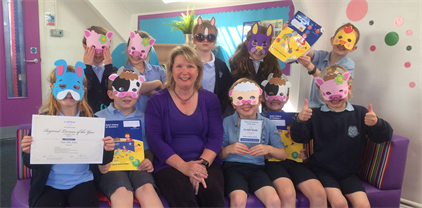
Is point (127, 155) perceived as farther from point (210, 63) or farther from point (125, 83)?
point (210, 63)

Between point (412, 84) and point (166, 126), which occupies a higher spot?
point (412, 84)

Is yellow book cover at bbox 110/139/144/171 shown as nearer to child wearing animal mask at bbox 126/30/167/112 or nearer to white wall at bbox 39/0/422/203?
child wearing animal mask at bbox 126/30/167/112

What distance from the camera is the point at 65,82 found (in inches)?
59.0

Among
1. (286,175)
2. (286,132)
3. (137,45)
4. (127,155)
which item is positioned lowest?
(286,175)

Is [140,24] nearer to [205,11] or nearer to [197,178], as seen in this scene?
[205,11]

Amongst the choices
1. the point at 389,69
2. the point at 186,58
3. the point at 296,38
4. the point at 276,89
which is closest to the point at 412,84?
the point at 389,69

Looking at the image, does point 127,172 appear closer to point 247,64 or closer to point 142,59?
point 142,59

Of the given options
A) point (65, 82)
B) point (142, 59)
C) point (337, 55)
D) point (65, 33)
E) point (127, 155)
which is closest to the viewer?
point (65, 82)

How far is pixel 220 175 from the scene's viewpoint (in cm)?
169

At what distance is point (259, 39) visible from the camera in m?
2.21

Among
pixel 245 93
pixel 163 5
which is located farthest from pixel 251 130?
pixel 163 5

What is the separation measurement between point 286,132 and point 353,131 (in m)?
0.46

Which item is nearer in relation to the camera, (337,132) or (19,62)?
(337,132)

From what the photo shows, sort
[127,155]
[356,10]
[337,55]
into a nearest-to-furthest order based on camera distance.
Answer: [127,155]
[337,55]
[356,10]
